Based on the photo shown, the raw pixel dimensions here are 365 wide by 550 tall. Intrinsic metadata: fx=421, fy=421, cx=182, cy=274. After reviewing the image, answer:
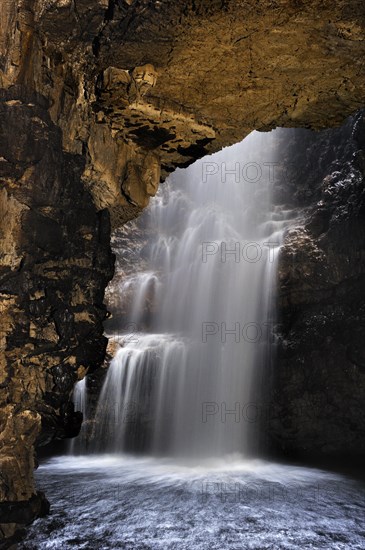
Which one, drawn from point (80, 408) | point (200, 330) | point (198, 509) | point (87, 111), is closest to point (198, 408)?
point (200, 330)

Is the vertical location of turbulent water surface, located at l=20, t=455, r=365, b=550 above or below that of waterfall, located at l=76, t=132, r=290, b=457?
below

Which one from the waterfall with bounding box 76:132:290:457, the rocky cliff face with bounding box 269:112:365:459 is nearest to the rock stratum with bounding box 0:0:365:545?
the rocky cliff face with bounding box 269:112:365:459

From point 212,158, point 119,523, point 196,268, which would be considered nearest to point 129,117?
point 119,523

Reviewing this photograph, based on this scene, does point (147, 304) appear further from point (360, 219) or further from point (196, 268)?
point (360, 219)

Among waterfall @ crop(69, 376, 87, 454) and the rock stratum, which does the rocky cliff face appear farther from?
the rock stratum

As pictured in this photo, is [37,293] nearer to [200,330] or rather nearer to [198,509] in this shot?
[198,509]

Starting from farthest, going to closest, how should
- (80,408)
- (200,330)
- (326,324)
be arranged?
(200,330) < (80,408) < (326,324)

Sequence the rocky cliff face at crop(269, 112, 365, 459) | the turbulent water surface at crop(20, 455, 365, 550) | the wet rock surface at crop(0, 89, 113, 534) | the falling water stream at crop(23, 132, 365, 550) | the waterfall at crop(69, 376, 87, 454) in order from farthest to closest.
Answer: the waterfall at crop(69, 376, 87, 454) < the rocky cliff face at crop(269, 112, 365, 459) < the falling water stream at crop(23, 132, 365, 550) < the turbulent water surface at crop(20, 455, 365, 550) < the wet rock surface at crop(0, 89, 113, 534)

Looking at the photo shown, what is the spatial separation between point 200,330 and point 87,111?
12.3 m

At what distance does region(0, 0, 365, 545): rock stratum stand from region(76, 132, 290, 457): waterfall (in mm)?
8844

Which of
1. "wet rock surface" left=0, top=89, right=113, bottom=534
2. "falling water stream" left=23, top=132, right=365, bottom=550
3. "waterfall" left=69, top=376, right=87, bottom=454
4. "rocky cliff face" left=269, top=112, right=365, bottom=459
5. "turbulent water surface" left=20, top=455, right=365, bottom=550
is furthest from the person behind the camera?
"waterfall" left=69, top=376, right=87, bottom=454

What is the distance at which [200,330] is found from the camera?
1745 centimetres

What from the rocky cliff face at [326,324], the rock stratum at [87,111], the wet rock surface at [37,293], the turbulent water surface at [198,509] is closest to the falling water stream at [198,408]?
the turbulent water surface at [198,509]

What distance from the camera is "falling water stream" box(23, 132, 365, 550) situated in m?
6.73
